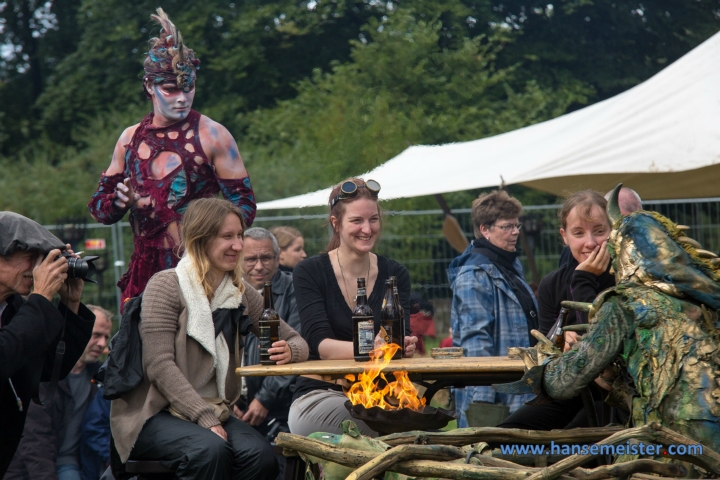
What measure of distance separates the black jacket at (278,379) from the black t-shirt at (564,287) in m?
1.88

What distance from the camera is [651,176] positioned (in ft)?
26.0

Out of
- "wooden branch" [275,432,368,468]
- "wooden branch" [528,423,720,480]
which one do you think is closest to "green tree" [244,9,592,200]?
"wooden branch" [275,432,368,468]

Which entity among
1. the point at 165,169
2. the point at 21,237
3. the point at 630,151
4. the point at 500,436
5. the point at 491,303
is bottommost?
the point at 500,436

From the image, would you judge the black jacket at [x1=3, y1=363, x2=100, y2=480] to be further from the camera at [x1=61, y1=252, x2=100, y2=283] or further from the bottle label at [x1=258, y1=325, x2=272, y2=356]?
the camera at [x1=61, y1=252, x2=100, y2=283]

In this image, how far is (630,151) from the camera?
7.30 m

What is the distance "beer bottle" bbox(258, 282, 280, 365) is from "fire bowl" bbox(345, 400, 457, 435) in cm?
76

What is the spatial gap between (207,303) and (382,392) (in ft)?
3.19

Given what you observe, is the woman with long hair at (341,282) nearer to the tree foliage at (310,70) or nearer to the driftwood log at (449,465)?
the driftwood log at (449,465)

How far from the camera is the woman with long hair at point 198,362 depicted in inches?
161

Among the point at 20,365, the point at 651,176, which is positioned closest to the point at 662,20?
the point at 651,176

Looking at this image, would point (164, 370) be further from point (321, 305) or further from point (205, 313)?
point (321, 305)

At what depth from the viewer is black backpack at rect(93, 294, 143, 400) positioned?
162 inches

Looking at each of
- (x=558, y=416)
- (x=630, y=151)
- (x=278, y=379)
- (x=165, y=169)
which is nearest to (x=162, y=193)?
(x=165, y=169)

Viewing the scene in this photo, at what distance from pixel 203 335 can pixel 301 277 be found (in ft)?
2.34
